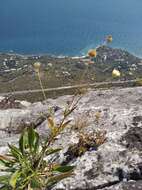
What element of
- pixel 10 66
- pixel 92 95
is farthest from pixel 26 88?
pixel 92 95

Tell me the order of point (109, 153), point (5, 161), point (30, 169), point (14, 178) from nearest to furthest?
point (14, 178) < point (30, 169) < point (5, 161) < point (109, 153)

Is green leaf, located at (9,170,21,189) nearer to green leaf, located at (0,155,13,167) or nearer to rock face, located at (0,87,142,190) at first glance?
green leaf, located at (0,155,13,167)

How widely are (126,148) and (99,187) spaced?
89 cm

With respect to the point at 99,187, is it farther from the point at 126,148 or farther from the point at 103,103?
the point at 103,103

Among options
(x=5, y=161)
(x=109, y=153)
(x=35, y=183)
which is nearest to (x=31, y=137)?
(x=5, y=161)

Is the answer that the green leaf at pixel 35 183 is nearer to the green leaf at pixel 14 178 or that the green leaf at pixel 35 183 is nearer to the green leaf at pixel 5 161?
the green leaf at pixel 14 178

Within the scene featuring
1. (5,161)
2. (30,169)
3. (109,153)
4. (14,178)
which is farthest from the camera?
(109,153)

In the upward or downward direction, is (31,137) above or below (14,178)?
above

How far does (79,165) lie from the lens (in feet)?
18.2

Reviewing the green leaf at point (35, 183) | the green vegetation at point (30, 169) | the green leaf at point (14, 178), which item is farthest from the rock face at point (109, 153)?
the green leaf at point (14, 178)

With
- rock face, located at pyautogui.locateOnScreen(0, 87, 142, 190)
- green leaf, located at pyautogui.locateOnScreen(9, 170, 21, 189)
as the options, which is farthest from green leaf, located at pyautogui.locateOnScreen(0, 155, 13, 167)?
rock face, located at pyautogui.locateOnScreen(0, 87, 142, 190)

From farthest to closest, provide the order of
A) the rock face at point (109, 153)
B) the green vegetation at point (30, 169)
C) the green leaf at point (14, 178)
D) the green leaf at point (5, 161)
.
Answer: the rock face at point (109, 153), the green leaf at point (5, 161), the green vegetation at point (30, 169), the green leaf at point (14, 178)

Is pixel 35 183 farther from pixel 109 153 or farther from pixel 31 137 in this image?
pixel 109 153

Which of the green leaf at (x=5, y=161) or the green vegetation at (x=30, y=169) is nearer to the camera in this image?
the green vegetation at (x=30, y=169)
